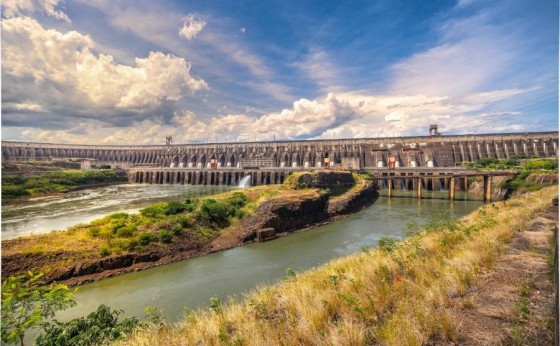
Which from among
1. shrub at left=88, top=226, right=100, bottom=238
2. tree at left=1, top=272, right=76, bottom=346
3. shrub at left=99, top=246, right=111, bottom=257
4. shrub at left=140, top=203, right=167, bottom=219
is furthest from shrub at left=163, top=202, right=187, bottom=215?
tree at left=1, top=272, right=76, bottom=346

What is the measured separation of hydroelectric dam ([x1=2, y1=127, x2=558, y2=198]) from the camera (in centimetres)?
6704

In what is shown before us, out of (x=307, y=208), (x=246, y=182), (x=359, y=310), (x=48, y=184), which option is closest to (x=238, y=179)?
(x=246, y=182)

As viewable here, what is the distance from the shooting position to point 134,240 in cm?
2048

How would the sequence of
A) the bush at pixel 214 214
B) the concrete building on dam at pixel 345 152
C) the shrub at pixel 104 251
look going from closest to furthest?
1. the shrub at pixel 104 251
2. the bush at pixel 214 214
3. the concrete building on dam at pixel 345 152

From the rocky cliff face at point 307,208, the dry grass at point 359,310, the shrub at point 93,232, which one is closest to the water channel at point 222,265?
the rocky cliff face at point 307,208

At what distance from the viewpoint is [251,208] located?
28906 millimetres

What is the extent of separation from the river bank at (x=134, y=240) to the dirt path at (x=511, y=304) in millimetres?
18210

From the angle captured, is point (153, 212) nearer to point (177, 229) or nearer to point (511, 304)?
point (177, 229)

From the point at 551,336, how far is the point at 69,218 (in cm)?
4051

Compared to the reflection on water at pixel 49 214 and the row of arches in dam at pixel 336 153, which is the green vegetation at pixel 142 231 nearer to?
the reflection on water at pixel 49 214

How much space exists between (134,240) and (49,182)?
5588 centimetres

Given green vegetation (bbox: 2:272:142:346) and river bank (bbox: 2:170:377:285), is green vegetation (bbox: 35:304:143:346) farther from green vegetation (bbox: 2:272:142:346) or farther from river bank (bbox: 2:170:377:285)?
river bank (bbox: 2:170:377:285)

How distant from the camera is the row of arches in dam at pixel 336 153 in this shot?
7256 cm

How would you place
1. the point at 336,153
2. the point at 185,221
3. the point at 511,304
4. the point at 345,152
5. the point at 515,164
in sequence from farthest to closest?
1. the point at 336,153
2. the point at 345,152
3. the point at 515,164
4. the point at 185,221
5. the point at 511,304
